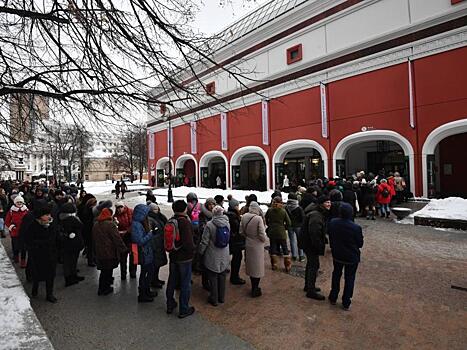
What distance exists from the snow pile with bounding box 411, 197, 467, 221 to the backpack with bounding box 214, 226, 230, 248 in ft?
32.0

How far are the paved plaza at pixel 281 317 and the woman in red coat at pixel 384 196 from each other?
609 cm

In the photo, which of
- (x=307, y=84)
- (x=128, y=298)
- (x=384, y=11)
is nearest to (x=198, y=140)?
(x=307, y=84)

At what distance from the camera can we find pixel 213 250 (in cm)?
464

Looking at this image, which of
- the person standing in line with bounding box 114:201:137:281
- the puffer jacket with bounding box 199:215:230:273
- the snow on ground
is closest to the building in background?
the person standing in line with bounding box 114:201:137:281

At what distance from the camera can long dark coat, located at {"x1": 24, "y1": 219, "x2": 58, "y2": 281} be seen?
486 centimetres

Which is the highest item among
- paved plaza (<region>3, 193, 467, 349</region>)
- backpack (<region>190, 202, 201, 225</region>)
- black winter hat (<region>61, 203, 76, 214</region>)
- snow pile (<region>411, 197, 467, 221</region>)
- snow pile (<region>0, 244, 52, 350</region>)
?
black winter hat (<region>61, 203, 76, 214</region>)

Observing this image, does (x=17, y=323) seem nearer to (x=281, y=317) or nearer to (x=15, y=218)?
(x=281, y=317)

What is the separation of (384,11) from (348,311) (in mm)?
18389

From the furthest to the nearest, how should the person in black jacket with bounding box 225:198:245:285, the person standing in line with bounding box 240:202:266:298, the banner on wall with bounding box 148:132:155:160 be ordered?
the banner on wall with bounding box 148:132:155:160, the person in black jacket with bounding box 225:198:245:285, the person standing in line with bounding box 240:202:266:298

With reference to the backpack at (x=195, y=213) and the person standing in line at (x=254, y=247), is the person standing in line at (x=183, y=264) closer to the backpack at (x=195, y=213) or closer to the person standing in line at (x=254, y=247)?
the person standing in line at (x=254, y=247)

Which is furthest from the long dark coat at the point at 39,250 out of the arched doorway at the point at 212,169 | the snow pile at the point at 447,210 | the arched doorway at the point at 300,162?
the arched doorway at the point at 212,169

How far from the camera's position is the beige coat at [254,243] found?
5.03 meters

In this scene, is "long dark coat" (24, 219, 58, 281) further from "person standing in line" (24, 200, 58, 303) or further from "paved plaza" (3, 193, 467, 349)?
"paved plaza" (3, 193, 467, 349)

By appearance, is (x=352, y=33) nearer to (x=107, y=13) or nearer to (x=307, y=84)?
(x=307, y=84)
